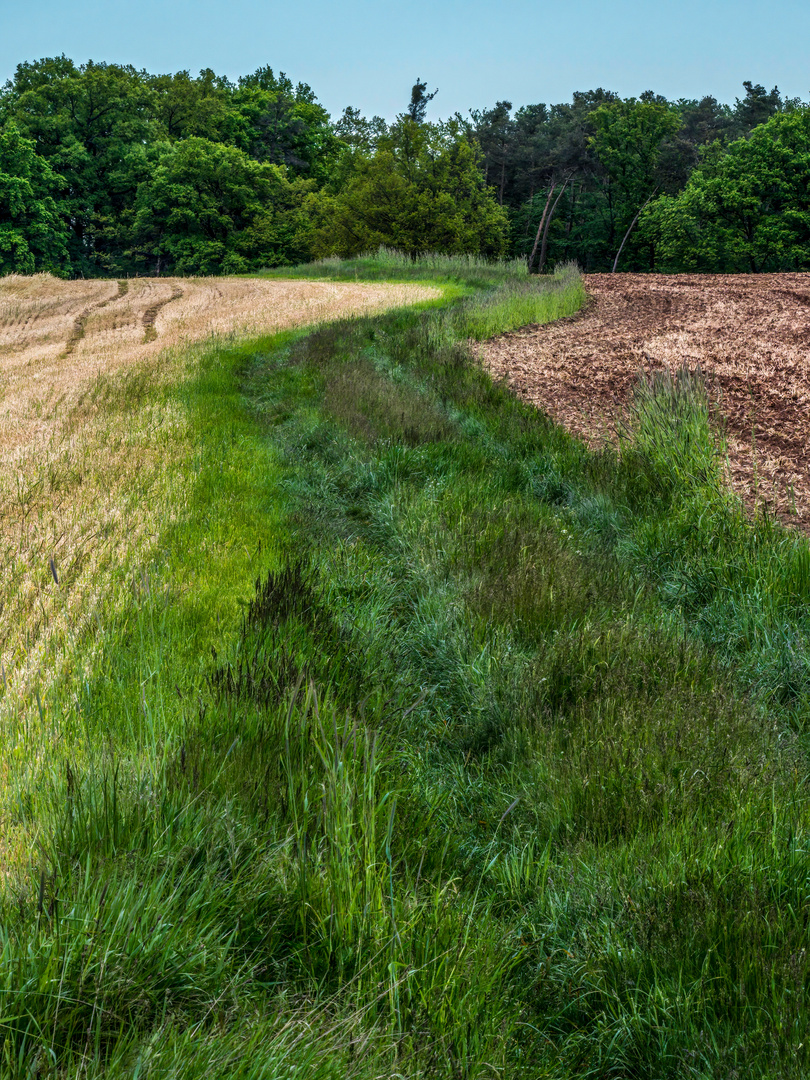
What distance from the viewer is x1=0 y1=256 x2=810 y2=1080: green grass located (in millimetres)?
1473

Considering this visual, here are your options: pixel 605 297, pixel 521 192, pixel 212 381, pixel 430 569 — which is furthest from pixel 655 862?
pixel 521 192

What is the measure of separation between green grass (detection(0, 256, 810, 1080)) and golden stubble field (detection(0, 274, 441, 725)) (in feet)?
0.84

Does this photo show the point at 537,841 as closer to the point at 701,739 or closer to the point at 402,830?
the point at 402,830

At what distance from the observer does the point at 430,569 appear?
16.2 ft

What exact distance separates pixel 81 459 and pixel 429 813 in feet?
17.8

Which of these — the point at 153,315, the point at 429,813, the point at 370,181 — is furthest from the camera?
the point at 370,181

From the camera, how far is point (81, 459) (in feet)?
21.4

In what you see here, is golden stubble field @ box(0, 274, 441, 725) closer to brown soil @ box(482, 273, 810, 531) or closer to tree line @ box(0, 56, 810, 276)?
brown soil @ box(482, 273, 810, 531)

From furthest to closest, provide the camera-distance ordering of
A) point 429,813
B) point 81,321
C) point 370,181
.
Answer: point 370,181 < point 81,321 < point 429,813

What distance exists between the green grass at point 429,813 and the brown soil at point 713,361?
163 cm

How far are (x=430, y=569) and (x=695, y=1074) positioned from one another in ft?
11.5

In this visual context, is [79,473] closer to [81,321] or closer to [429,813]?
[429,813]

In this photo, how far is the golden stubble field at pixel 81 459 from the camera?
3367 millimetres

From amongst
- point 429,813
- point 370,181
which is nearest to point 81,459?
point 429,813
